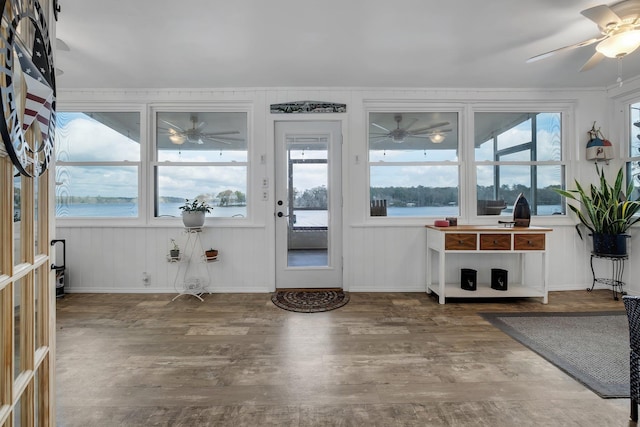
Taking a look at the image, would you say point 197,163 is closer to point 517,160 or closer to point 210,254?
point 210,254

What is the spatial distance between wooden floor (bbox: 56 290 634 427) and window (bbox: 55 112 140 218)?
4.41ft

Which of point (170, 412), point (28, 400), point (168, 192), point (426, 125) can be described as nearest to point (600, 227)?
point (426, 125)

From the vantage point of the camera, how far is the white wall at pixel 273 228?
369 cm

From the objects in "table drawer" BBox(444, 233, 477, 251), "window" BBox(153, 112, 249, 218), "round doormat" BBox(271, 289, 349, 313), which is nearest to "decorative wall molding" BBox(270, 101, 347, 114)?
"window" BBox(153, 112, 249, 218)

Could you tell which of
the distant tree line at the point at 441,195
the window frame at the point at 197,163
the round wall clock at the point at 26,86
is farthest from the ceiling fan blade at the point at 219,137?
the round wall clock at the point at 26,86

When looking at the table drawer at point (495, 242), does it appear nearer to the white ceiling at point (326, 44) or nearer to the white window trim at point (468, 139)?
the white window trim at point (468, 139)

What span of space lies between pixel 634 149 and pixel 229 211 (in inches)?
193

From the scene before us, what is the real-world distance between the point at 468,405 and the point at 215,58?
3386 mm

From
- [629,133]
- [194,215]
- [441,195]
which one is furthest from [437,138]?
[194,215]

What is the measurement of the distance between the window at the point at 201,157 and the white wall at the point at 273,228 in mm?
190

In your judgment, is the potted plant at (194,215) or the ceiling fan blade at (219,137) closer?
the potted plant at (194,215)

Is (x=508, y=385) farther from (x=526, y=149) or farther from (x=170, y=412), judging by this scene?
(x=526, y=149)

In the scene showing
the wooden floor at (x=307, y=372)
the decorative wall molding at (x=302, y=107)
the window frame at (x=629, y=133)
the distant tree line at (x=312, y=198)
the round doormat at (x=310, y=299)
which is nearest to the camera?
the wooden floor at (x=307, y=372)

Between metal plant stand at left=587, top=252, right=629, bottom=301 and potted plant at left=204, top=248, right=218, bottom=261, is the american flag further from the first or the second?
metal plant stand at left=587, top=252, right=629, bottom=301
